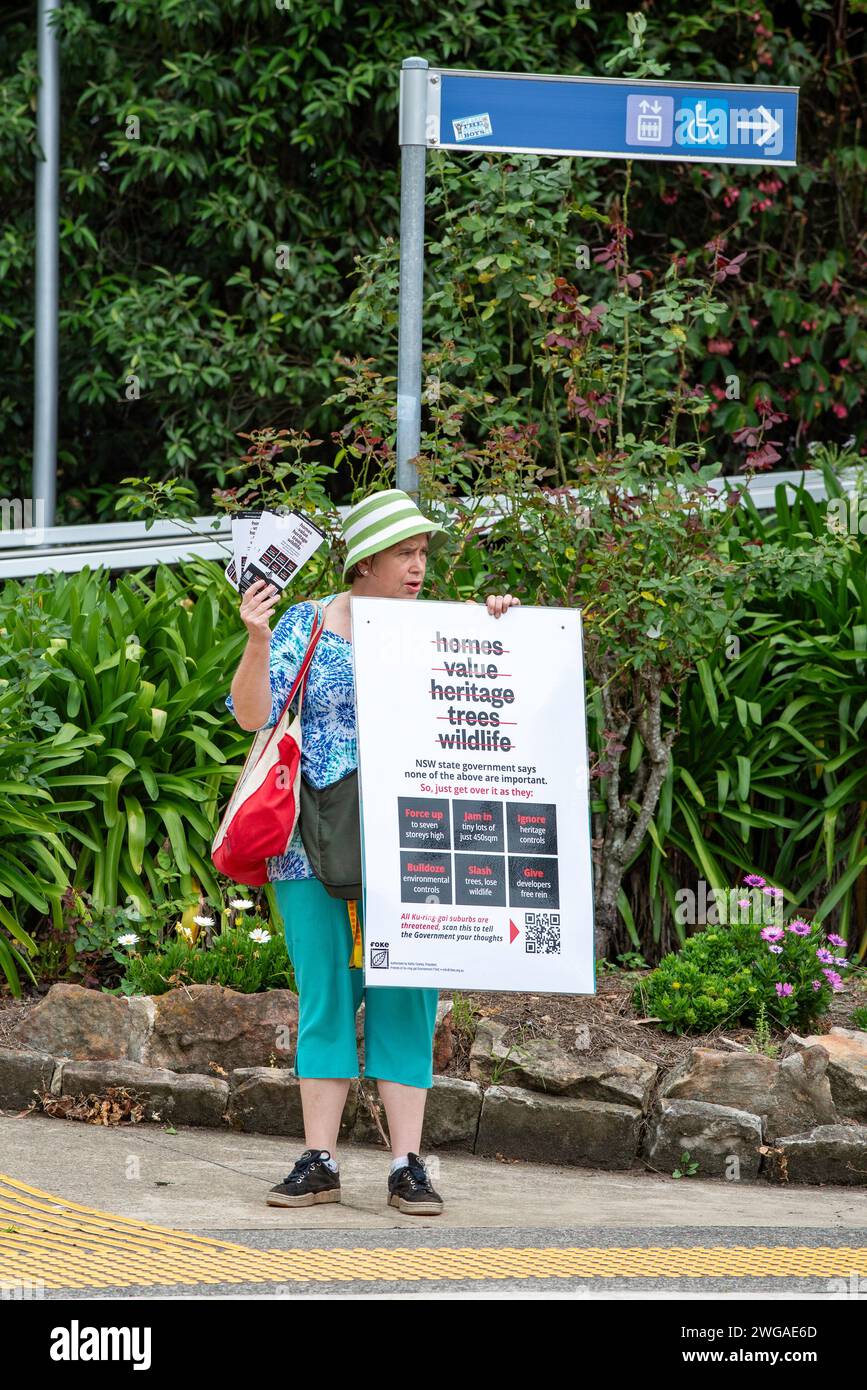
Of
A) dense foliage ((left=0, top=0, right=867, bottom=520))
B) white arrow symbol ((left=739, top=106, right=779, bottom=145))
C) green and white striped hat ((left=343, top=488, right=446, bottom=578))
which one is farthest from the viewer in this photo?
dense foliage ((left=0, top=0, right=867, bottom=520))

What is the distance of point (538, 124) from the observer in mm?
5125

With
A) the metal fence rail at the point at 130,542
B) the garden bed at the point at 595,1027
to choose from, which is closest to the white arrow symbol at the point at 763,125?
the metal fence rail at the point at 130,542

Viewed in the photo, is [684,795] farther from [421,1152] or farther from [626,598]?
[421,1152]

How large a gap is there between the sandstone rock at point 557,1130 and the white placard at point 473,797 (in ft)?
3.09

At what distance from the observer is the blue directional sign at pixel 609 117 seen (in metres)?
5.11

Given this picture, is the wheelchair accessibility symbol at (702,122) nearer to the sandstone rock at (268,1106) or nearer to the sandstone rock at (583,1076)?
the sandstone rock at (583,1076)

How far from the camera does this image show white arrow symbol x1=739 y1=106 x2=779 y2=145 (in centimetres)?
538

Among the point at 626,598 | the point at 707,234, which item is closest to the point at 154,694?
the point at 626,598

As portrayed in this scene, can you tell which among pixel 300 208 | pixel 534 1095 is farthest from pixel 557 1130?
pixel 300 208

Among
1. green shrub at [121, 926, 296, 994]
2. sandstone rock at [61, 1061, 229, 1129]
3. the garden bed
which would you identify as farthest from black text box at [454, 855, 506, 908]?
green shrub at [121, 926, 296, 994]

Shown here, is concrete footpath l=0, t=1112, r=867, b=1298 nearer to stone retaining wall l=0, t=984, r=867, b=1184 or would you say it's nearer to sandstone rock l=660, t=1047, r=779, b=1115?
stone retaining wall l=0, t=984, r=867, b=1184

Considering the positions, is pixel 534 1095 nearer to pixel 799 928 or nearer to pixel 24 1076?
pixel 799 928

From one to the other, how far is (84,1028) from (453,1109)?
117 cm

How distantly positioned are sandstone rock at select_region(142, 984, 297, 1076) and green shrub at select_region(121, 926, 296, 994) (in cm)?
14
